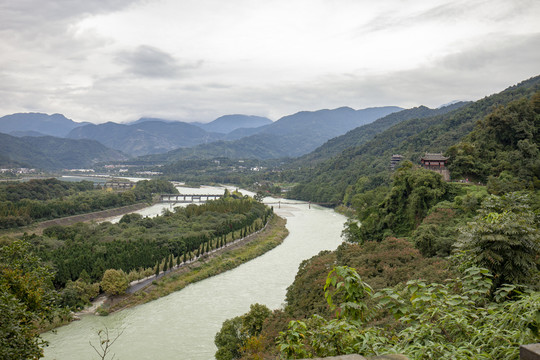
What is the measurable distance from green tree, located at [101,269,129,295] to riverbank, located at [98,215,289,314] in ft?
1.66

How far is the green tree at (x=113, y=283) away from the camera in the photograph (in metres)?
22.2

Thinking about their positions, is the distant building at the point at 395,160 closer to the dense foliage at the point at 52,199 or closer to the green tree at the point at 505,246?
the dense foliage at the point at 52,199

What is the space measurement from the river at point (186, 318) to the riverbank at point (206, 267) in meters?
0.57

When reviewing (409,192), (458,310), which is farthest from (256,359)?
(409,192)

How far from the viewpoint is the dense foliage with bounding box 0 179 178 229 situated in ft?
144

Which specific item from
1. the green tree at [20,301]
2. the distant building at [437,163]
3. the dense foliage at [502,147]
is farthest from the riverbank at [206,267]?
the dense foliage at [502,147]

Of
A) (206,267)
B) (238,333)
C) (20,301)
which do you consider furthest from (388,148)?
(20,301)

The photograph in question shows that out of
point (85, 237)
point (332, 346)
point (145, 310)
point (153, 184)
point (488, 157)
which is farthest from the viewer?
point (153, 184)

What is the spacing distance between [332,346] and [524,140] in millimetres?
29973

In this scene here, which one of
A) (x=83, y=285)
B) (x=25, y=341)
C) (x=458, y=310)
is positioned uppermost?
(x=458, y=310)

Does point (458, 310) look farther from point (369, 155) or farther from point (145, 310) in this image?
point (369, 155)

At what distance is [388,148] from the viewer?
83688mm

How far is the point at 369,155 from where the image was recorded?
275 ft

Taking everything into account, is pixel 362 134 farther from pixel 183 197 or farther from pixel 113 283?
pixel 113 283
